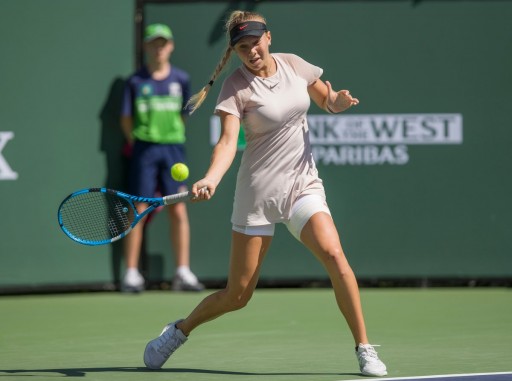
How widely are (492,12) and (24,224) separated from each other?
3.94 metres

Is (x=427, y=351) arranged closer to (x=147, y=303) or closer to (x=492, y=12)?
(x=147, y=303)

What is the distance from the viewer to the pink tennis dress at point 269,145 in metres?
6.23

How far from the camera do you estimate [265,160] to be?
6301 mm

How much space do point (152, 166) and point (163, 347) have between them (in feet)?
12.1

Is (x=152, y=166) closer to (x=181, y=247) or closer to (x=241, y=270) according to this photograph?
(x=181, y=247)

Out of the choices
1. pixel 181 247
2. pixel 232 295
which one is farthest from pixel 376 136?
pixel 232 295

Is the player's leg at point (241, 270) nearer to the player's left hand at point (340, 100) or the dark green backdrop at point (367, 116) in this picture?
the player's left hand at point (340, 100)

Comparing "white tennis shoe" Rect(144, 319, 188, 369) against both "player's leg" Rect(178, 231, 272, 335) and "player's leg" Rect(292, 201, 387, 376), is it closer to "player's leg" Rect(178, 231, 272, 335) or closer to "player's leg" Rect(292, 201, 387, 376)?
"player's leg" Rect(178, 231, 272, 335)

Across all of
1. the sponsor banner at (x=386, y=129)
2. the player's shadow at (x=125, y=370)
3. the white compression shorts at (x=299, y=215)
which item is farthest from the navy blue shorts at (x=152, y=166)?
the white compression shorts at (x=299, y=215)

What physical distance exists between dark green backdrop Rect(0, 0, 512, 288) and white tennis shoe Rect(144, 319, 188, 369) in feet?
12.2

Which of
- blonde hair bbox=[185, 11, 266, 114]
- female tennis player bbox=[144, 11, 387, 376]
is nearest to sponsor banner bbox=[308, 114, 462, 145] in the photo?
female tennis player bbox=[144, 11, 387, 376]

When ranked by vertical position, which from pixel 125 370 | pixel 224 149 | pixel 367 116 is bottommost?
pixel 125 370

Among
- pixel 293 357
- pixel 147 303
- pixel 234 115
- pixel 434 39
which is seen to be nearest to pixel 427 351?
pixel 293 357

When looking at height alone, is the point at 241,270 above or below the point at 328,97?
below
